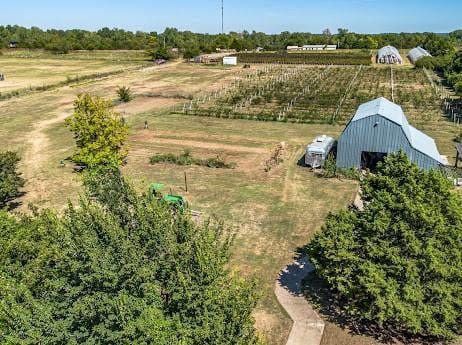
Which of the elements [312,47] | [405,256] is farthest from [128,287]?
[312,47]

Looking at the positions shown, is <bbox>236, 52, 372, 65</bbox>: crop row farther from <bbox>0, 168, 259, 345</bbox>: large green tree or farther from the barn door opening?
<bbox>0, 168, 259, 345</bbox>: large green tree

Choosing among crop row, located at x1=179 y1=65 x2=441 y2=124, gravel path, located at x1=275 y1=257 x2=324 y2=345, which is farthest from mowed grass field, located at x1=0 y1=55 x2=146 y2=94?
gravel path, located at x1=275 y1=257 x2=324 y2=345

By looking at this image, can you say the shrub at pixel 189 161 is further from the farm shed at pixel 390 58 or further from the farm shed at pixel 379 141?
the farm shed at pixel 390 58

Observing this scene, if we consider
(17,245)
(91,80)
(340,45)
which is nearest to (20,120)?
(91,80)

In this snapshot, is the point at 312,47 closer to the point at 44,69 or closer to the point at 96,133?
the point at 44,69

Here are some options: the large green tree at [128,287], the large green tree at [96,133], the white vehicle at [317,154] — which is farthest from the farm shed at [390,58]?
the large green tree at [128,287]

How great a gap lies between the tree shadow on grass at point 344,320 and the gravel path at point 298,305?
18.5 inches

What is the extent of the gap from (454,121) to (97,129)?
45.9m

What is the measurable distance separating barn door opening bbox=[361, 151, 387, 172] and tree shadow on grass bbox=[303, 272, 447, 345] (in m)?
18.7

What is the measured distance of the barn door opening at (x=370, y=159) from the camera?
40.0 meters

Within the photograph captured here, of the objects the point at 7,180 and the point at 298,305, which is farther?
the point at 7,180

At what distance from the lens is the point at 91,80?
101 meters

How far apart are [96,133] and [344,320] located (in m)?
28.3

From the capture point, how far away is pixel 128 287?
1495 cm
